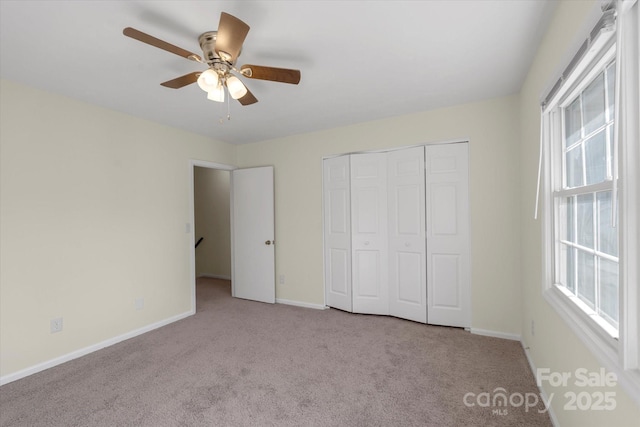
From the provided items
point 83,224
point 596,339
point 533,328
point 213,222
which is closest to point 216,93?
point 83,224

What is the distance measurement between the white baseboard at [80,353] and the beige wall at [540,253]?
3.70m

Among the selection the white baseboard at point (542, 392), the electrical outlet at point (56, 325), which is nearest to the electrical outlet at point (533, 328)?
the white baseboard at point (542, 392)

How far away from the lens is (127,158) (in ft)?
10.3

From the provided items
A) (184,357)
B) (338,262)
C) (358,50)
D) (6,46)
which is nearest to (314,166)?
(338,262)

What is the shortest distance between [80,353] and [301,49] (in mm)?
3311

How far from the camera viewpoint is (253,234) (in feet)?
14.4

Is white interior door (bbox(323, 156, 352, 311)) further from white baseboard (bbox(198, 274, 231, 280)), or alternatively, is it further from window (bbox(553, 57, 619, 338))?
white baseboard (bbox(198, 274, 231, 280))

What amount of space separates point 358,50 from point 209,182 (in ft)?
16.5

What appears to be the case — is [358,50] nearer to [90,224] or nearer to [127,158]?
[127,158]

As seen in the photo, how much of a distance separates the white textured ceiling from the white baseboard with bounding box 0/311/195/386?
236 centimetres

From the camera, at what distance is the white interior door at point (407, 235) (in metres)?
3.30

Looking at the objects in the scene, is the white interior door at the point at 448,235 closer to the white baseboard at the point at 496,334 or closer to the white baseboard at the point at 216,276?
the white baseboard at the point at 496,334

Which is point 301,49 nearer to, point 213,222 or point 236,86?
point 236,86

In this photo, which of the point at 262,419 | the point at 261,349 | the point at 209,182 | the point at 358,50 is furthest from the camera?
the point at 209,182
